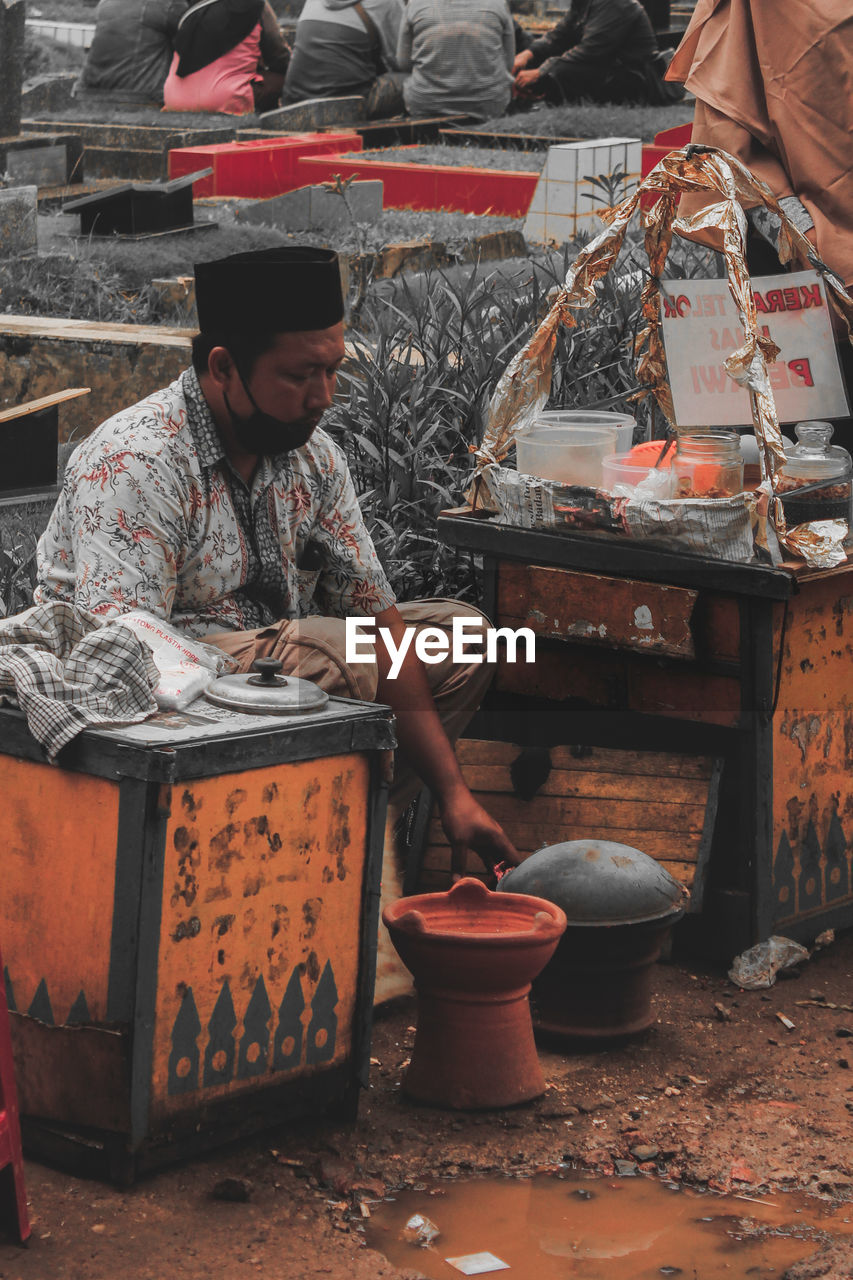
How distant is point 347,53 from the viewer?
14969 millimetres

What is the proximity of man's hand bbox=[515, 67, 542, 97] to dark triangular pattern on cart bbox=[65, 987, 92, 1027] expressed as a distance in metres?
13.9

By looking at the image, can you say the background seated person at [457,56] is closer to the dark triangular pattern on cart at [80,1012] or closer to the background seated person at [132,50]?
the background seated person at [132,50]

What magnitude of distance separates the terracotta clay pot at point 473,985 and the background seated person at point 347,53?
12726 mm

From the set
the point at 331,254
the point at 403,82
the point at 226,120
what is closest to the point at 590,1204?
the point at 331,254

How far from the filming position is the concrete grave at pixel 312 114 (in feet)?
45.6

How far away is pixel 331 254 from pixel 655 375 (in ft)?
4.39

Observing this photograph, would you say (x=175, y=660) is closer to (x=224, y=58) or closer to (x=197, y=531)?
(x=197, y=531)

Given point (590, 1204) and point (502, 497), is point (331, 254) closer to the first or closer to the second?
point (502, 497)

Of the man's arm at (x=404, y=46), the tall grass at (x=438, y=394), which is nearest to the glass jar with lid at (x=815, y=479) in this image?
the tall grass at (x=438, y=394)

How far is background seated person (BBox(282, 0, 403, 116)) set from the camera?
14680mm

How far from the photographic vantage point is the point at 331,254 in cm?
332

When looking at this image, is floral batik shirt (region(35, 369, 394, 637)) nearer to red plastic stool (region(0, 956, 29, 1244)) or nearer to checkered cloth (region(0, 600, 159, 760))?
checkered cloth (region(0, 600, 159, 760))

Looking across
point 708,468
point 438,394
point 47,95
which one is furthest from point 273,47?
point 708,468

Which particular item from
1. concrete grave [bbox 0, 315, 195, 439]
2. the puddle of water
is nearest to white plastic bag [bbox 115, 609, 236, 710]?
the puddle of water
